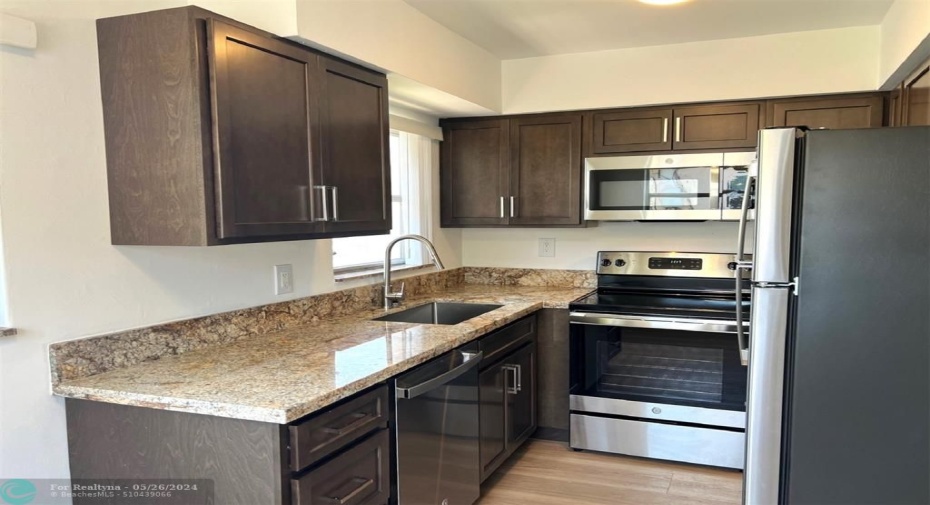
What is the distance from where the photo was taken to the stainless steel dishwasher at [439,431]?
6.56 ft

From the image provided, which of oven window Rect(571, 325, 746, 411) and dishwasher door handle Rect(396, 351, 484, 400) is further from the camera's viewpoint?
oven window Rect(571, 325, 746, 411)

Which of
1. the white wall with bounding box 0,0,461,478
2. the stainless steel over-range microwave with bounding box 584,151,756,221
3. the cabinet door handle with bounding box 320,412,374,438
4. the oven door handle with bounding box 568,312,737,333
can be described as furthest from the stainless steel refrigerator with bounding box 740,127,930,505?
the white wall with bounding box 0,0,461,478

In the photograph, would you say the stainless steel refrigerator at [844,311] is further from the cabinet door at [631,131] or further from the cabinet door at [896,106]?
the cabinet door at [631,131]

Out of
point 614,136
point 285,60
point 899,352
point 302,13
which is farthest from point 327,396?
point 614,136

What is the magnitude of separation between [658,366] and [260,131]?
223 cm

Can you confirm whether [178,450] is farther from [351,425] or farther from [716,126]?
[716,126]

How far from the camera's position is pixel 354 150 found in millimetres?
2301

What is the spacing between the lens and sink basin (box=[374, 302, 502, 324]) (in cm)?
313

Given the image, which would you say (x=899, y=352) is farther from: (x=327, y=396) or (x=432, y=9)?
(x=432, y=9)

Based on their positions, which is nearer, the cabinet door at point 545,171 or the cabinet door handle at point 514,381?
the cabinet door handle at point 514,381

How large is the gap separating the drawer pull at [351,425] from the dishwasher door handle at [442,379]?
0.17 m

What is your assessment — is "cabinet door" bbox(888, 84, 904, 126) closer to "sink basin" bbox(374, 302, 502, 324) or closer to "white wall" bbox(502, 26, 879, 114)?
"white wall" bbox(502, 26, 879, 114)

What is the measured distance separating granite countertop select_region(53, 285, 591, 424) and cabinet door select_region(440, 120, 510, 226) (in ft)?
3.82

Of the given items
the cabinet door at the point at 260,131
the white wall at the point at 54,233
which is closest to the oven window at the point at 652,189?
the cabinet door at the point at 260,131
